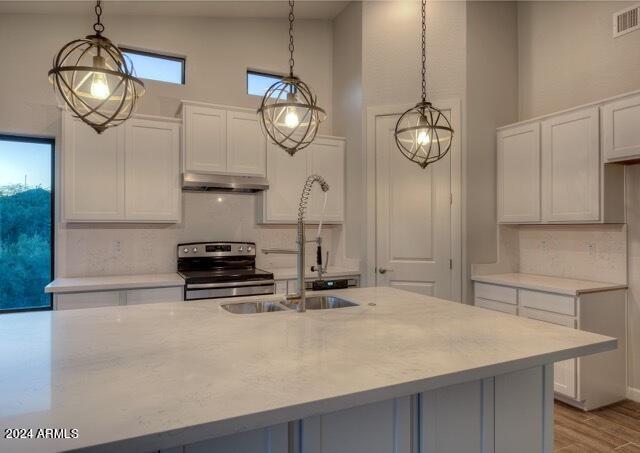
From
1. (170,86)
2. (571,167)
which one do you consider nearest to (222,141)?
(170,86)

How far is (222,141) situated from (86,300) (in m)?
1.75

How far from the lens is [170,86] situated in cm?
394

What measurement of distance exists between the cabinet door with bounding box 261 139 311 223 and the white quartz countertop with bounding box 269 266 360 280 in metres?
0.52

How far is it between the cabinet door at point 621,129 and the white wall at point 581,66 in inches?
13.1

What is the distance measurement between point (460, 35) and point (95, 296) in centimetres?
397

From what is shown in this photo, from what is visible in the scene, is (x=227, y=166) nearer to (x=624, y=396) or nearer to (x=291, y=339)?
(x=291, y=339)

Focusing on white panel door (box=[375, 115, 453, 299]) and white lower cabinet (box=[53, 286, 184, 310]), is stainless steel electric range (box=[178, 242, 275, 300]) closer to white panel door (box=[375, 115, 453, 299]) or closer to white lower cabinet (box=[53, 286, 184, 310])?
white lower cabinet (box=[53, 286, 184, 310])

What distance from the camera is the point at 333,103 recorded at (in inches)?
186

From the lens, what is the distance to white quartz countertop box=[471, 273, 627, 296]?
3039mm

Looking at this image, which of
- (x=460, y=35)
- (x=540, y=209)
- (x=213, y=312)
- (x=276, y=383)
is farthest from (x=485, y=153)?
(x=276, y=383)

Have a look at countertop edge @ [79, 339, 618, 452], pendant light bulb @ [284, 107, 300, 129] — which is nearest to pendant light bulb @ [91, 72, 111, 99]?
pendant light bulb @ [284, 107, 300, 129]

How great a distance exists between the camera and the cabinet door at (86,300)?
2.95 m

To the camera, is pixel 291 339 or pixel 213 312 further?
pixel 213 312

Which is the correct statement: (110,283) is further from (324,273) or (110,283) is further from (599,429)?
(599,429)
